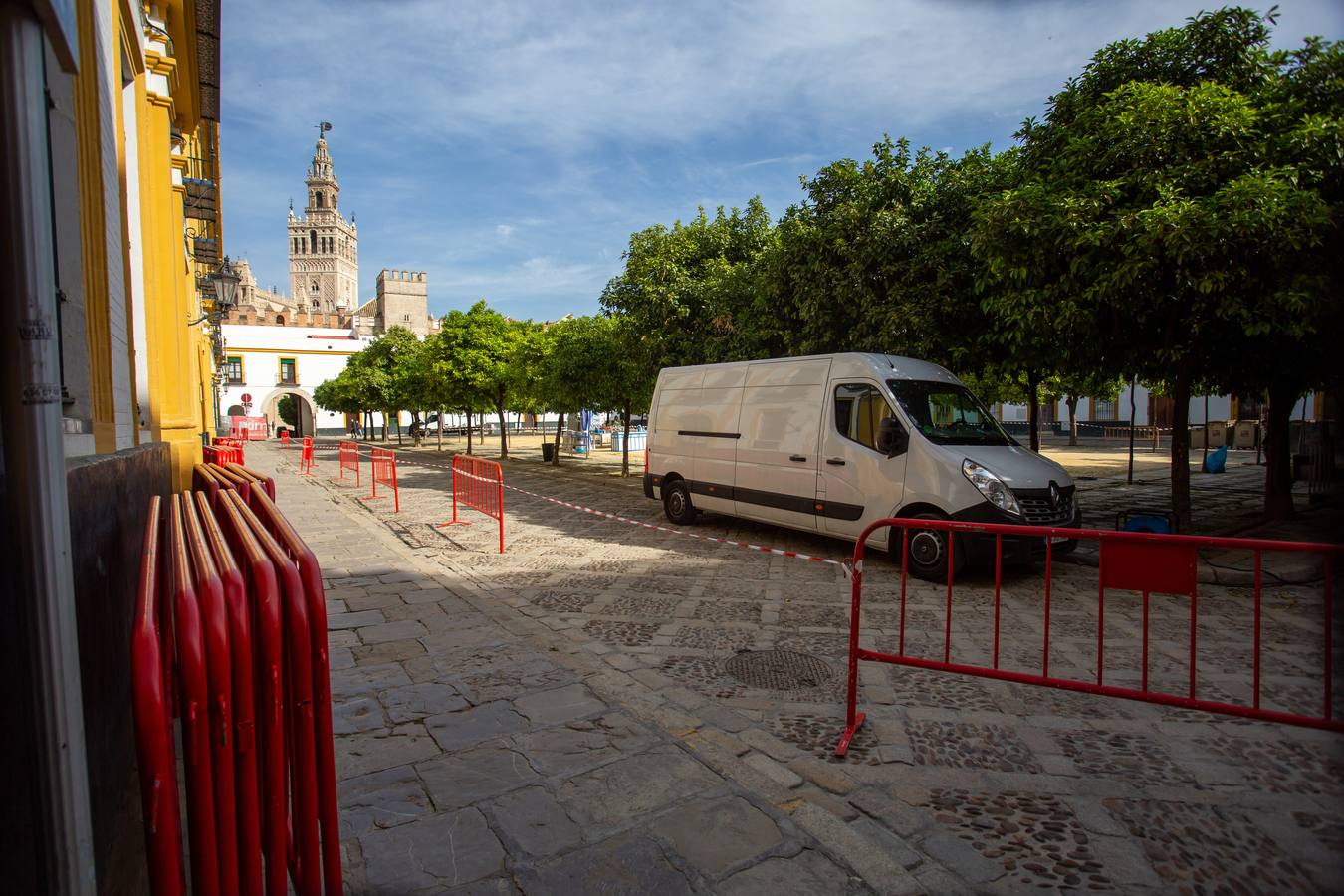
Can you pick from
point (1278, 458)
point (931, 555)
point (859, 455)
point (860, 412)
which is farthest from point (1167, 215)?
point (1278, 458)

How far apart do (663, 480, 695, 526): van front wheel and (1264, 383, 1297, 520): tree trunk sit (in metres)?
8.79

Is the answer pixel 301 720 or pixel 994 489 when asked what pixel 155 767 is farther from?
pixel 994 489

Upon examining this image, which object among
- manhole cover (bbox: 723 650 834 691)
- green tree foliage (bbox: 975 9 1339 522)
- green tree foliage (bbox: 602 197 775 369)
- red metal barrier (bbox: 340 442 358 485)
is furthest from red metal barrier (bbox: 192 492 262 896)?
red metal barrier (bbox: 340 442 358 485)

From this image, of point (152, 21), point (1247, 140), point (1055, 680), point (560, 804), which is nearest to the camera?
point (560, 804)

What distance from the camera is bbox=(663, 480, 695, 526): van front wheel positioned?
36.1 ft

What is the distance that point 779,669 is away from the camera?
4879 millimetres

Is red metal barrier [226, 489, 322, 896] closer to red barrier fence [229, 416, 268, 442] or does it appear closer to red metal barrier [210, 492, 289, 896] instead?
red metal barrier [210, 492, 289, 896]

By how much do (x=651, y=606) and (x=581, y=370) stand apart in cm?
1497

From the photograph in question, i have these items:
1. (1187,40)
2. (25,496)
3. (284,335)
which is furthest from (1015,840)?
(284,335)

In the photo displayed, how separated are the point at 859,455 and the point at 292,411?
6729cm

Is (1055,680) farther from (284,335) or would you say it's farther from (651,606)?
(284,335)

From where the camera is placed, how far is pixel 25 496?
131cm

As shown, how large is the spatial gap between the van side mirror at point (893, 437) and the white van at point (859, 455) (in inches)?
0.4

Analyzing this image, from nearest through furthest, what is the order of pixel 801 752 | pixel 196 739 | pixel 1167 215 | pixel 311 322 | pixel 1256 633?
pixel 196 739
pixel 1256 633
pixel 801 752
pixel 1167 215
pixel 311 322
